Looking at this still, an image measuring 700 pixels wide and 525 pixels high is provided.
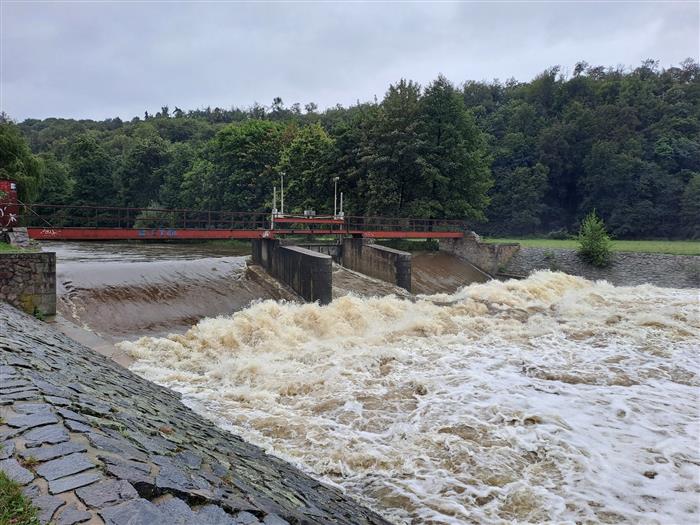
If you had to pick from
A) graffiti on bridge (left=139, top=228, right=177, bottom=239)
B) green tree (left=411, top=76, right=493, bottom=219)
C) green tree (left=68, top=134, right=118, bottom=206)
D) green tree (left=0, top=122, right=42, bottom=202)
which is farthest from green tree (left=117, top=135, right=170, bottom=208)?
graffiti on bridge (left=139, top=228, right=177, bottom=239)

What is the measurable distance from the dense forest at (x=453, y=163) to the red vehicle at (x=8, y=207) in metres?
11.6

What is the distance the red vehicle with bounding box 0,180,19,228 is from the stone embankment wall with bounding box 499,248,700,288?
25289 mm

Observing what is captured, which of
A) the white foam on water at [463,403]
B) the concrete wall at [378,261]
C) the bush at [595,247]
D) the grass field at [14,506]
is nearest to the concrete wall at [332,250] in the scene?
the concrete wall at [378,261]

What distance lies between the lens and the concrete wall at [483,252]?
29.0 metres

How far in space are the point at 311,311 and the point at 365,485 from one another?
7644 mm

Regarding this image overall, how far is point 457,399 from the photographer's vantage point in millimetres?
7395

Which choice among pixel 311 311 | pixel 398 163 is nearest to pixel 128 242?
pixel 398 163

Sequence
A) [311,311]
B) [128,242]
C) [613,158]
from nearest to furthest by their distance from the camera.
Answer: [311,311]
[128,242]
[613,158]

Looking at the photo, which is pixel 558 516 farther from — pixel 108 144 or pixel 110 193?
pixel 108 144

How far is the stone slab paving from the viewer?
239cm

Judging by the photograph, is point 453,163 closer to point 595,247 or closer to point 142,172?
point 595,247

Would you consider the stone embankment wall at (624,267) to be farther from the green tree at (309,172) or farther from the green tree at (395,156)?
the green tree at (309,172)

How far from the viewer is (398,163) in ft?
106

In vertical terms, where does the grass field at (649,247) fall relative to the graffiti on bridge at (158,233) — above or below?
below
